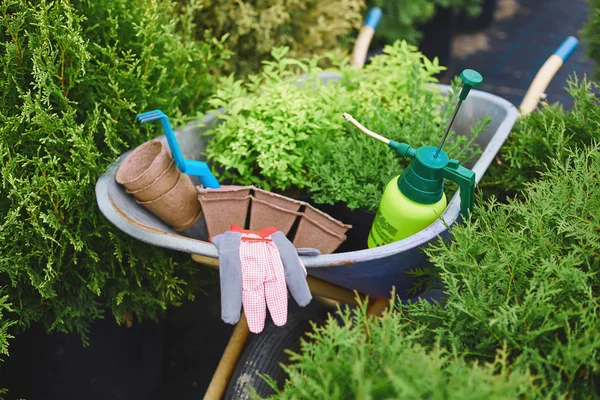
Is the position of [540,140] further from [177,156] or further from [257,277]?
[177,156]

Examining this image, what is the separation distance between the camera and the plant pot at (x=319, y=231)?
1.25m

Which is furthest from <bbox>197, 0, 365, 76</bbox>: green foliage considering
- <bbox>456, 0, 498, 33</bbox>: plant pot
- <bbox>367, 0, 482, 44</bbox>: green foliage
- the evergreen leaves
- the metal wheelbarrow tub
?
<bbox>456, 0, 498, 33</bbox>: plant pot

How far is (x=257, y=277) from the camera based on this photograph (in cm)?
108

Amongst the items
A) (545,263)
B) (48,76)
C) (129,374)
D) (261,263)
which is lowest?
(129,374)

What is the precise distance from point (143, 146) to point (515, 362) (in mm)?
987

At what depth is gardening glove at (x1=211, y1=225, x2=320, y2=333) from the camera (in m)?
1.06

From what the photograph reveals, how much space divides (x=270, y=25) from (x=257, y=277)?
1291 millimetres

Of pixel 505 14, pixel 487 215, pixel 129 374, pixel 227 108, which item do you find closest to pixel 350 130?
pixel 227 108

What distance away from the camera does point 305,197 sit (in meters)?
1.45

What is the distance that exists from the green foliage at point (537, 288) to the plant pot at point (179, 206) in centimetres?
64

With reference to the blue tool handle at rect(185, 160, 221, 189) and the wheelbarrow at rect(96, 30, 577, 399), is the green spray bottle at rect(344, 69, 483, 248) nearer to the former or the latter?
the wheelbarrow at rect(96, 30, 577, 399)

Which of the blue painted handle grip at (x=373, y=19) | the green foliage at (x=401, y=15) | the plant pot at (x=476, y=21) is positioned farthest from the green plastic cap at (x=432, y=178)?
the plant pot at (x=476, y=21)

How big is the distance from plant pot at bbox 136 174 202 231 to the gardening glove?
23 centimetres

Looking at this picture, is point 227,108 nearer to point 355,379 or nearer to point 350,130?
point 350,130
